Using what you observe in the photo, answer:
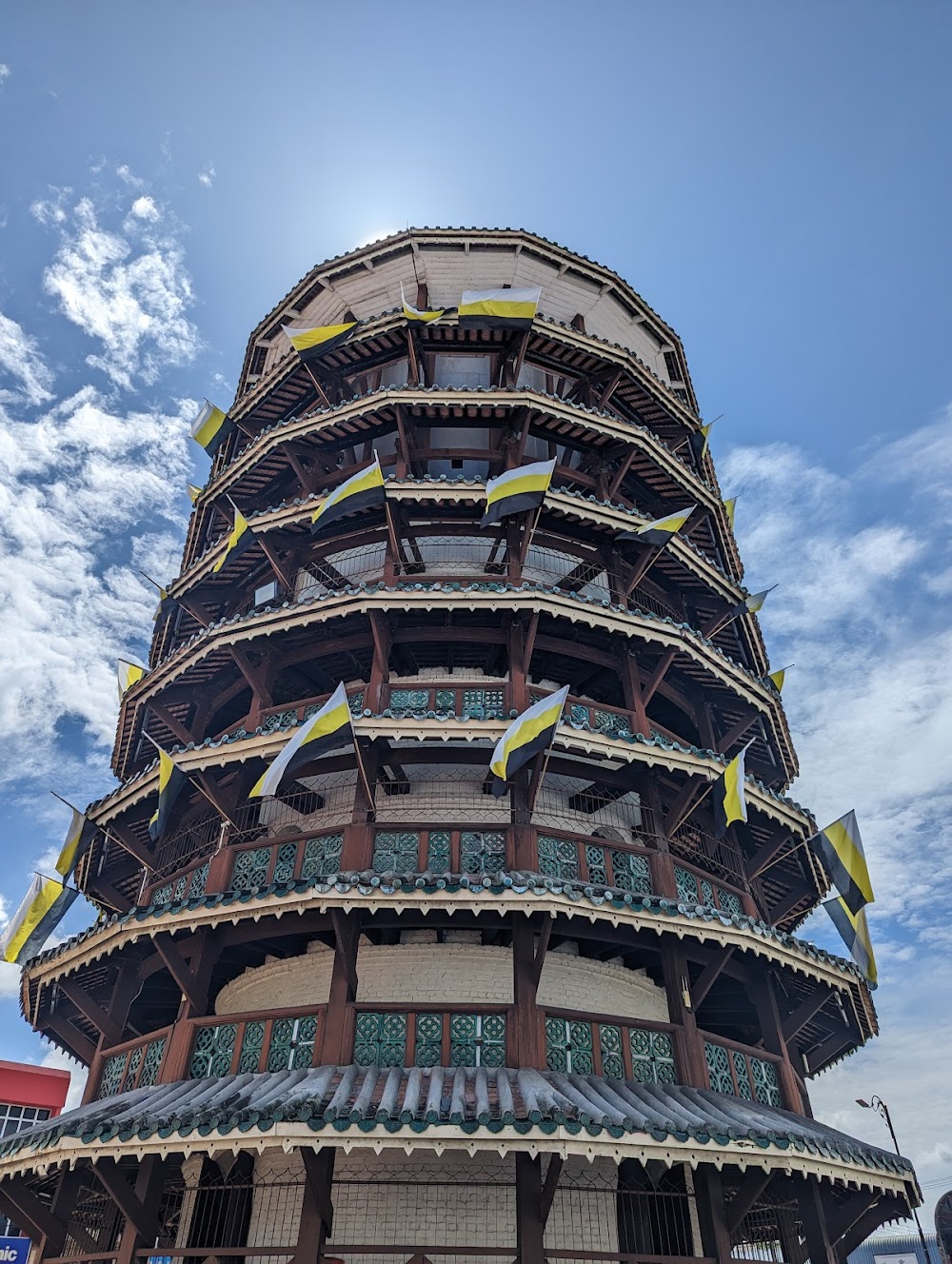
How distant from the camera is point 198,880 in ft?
54.8

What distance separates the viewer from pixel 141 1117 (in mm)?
11430

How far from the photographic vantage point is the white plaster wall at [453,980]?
14.2 m

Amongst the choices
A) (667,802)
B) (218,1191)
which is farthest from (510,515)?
(218,1191)

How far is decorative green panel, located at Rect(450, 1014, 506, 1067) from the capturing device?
12.6 meters

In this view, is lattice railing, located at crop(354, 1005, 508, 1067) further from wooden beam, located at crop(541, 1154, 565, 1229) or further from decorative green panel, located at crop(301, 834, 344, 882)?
decorative green panel, located at crop(301, 834, 344, 882)

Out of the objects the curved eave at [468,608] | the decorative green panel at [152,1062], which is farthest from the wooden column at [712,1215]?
the decorative green panel at [152,1062]

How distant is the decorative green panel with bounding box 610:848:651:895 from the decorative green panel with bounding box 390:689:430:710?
4.16m

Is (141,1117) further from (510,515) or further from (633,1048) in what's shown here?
(510,515)

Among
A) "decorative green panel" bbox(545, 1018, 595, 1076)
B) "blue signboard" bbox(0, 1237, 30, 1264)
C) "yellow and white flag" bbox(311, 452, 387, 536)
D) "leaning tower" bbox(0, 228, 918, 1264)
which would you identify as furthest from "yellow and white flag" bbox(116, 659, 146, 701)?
"blue signboard" bbox(0, 1237, 30, 1264)

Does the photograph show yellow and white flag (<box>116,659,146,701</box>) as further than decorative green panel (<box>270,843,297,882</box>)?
Yes

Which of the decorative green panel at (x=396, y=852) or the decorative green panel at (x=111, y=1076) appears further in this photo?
the decorative green panel at (x=111, y=1076)

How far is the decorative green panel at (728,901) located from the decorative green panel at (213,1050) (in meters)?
8.75

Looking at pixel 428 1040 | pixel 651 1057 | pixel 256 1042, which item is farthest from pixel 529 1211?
pixel 256 1042

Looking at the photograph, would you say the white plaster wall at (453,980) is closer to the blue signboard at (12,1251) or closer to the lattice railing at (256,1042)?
the lattice railing at (256,1042)
